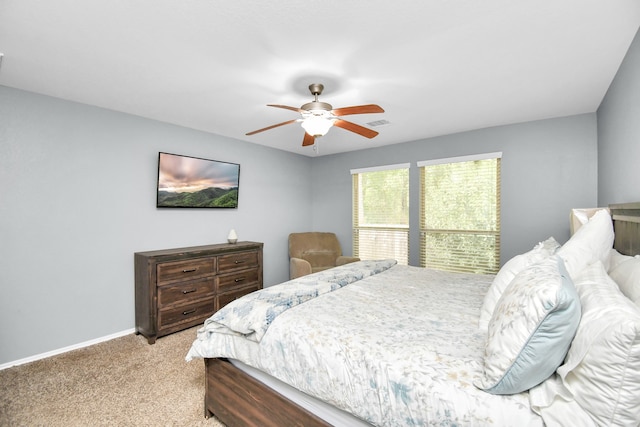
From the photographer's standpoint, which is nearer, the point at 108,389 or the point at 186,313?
the point at 108,389

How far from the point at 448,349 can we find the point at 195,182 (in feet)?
11.8

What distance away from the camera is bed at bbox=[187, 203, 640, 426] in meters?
0.95

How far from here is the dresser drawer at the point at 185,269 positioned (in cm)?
326

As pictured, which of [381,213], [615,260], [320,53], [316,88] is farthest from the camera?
[381,213]

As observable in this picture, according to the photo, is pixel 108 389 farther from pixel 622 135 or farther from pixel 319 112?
pixel 622 135

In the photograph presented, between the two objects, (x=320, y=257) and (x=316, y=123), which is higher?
(x=316, y=123)

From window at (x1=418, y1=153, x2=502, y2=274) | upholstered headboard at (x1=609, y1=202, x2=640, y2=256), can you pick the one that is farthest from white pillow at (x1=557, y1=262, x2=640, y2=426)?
window at (x1=418, y1=153, x2=502, y2=274)

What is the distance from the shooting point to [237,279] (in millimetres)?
4004

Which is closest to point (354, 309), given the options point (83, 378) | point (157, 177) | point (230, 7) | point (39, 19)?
point (230, 7)

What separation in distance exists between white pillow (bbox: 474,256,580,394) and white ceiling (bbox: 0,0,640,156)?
5.06 ft

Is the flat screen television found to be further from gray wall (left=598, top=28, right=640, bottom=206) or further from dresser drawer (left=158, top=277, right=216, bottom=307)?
gray wall (left=598, top=28, right=640, bottom=206)

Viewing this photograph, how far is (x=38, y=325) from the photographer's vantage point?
2.81 meters

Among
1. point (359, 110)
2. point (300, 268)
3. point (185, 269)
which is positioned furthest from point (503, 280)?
point (185, 269)

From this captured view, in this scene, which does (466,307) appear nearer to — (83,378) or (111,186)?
(83,378)
